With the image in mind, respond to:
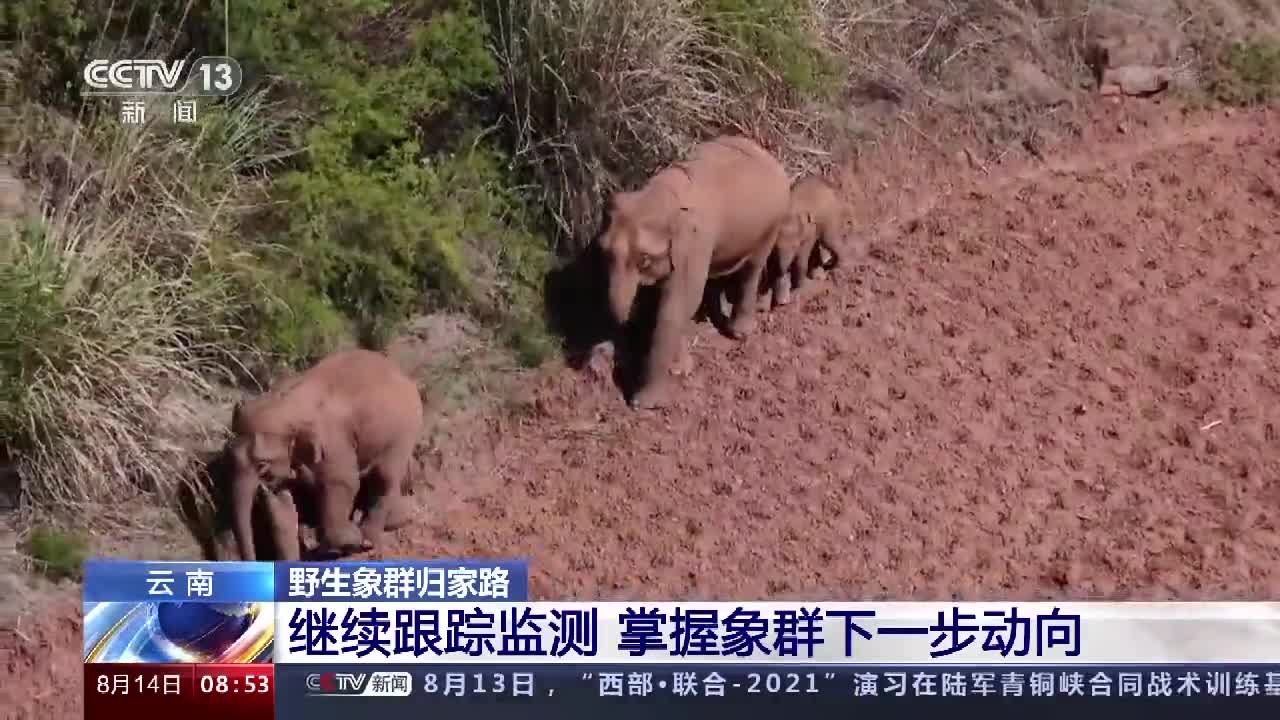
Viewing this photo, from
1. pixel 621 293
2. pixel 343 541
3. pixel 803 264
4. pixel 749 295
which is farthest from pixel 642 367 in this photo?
pixel 343 541

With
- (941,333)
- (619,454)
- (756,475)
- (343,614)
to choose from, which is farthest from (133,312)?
(941,333)

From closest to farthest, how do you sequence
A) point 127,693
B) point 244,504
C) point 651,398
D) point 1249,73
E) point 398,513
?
point 127,693
point 244,504
point 398,513
point 651,398
point 1249,73

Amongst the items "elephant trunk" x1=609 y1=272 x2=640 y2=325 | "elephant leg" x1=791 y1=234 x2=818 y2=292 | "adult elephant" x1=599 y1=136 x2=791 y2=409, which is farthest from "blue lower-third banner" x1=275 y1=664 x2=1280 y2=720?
"elephant leg" x1=791 y1=234 x2=818 y2=292

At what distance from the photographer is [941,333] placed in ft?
20.1

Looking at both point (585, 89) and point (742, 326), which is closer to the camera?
point (585, 89)

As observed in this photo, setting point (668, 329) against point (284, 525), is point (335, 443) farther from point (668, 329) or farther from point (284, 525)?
point (668, 329)

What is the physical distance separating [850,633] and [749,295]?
1695 mm

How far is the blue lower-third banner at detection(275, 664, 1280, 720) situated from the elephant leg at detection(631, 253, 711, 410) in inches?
47.0

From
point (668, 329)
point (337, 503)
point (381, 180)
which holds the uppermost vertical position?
point (381, 180)

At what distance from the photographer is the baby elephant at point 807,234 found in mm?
6523

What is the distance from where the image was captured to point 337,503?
5.43 meters

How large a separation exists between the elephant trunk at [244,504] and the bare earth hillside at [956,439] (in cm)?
48

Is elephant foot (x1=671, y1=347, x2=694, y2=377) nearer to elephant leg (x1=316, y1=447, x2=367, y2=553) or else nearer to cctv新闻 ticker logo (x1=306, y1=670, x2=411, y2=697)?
elephant leg (x1=316, y1=447, x2=367, y2=553)

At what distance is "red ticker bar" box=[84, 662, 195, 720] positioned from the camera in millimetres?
5020
